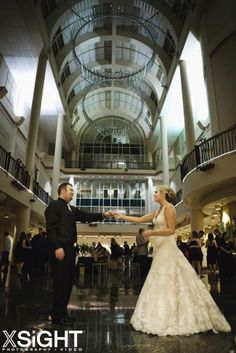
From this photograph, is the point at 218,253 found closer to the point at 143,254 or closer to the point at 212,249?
the point at 212,249

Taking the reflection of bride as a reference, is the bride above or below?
above

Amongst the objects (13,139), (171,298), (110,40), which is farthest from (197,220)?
(110,40)

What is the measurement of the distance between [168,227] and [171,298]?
2.49ft

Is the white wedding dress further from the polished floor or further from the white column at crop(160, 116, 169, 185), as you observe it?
the white column at crop(160, 116, 169, 185)

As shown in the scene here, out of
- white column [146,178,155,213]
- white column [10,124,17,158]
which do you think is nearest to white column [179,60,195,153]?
white column [10,124,17,158]

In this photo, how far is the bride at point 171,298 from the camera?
8.92ft

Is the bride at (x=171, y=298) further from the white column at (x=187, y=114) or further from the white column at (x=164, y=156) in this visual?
the white column at (x=164, y=156)

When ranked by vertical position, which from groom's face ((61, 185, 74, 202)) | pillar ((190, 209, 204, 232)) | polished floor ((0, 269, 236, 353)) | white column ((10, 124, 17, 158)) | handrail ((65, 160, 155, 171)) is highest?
handrail ((65, 160, 155, 171))

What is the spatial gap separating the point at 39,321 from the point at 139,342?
1.43 metres

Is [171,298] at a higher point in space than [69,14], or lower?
lower

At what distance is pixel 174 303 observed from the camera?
2.79 meters

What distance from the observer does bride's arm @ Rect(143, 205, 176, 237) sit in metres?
3.05

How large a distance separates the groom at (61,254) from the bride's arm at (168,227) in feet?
3.17

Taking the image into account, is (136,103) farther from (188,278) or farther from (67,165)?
(188,278)
